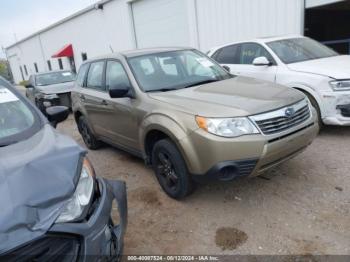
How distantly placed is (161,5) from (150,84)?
959cm

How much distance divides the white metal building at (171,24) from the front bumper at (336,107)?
3.95 m

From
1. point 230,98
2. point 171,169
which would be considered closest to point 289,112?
point 230,98

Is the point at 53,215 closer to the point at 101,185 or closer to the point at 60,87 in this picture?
the point at 101,185

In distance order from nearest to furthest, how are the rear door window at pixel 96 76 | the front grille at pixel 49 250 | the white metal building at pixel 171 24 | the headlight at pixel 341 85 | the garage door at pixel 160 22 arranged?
1. the front grille at pixel 49 250
2. the headlight at pixel 341 85
3. the rear door window at pixel 96 76
4. the white metal building at pixel 171 24
5. the garage door at pixel 160 22

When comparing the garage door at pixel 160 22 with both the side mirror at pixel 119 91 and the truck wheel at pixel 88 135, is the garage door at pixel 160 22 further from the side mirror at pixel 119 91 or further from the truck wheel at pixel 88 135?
the side mirror at pixel 119 91

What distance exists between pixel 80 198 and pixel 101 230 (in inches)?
9.3

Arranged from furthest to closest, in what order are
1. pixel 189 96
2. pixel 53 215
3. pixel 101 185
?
pixel 189 96
pixel 101 185
pixel 53 215

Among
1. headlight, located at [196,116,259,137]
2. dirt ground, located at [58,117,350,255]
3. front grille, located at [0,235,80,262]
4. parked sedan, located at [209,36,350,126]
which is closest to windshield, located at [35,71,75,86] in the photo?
parked sedan, located at [209,36,350,126]

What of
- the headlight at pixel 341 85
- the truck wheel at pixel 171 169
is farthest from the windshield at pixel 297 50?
the truck wheel at pixel 171 169

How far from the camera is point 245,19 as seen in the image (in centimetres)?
940

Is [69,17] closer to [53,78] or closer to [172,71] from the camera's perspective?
[53,78]

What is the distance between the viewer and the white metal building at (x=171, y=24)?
8.61 m

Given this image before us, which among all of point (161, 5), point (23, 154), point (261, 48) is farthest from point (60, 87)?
point (23, 154)

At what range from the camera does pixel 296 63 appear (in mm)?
5504
